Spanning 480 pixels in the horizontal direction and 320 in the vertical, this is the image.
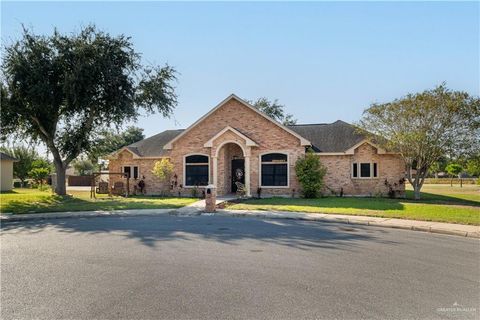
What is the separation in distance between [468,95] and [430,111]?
2.19 m

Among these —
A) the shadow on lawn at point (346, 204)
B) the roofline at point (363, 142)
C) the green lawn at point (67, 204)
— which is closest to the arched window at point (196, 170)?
the green lawn at point (67, 204)

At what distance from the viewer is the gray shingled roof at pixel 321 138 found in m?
26.9

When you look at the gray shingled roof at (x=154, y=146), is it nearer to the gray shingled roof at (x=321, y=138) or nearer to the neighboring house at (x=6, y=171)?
the gray shingled roof at (x=321, y=138)

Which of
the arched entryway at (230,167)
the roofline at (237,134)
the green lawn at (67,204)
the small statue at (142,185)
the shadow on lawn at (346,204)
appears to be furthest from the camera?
the small statue at (142,185)

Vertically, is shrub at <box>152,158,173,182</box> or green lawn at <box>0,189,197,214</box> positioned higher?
shrub at <box>152,158,173,182</box>

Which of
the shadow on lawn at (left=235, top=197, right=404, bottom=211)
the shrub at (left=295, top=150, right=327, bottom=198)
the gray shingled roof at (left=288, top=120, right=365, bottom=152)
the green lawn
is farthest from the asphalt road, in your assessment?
the gray shingled roof at (left=288, top=120, right=365, bottom=152)

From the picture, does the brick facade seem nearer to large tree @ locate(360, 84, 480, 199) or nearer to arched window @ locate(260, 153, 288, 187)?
large tree @ locate(360, 84, 480, 199)

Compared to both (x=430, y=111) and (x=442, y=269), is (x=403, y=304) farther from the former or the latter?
(x=430, y=111)

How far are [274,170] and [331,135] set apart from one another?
6.14m

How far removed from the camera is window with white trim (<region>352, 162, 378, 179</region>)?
2580 centimetres

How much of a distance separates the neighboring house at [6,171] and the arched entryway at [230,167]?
23.9 metres

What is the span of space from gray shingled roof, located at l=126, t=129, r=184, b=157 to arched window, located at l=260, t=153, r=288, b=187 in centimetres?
912

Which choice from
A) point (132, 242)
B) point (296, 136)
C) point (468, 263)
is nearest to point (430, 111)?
point (296, 136)

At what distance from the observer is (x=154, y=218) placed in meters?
15.6
